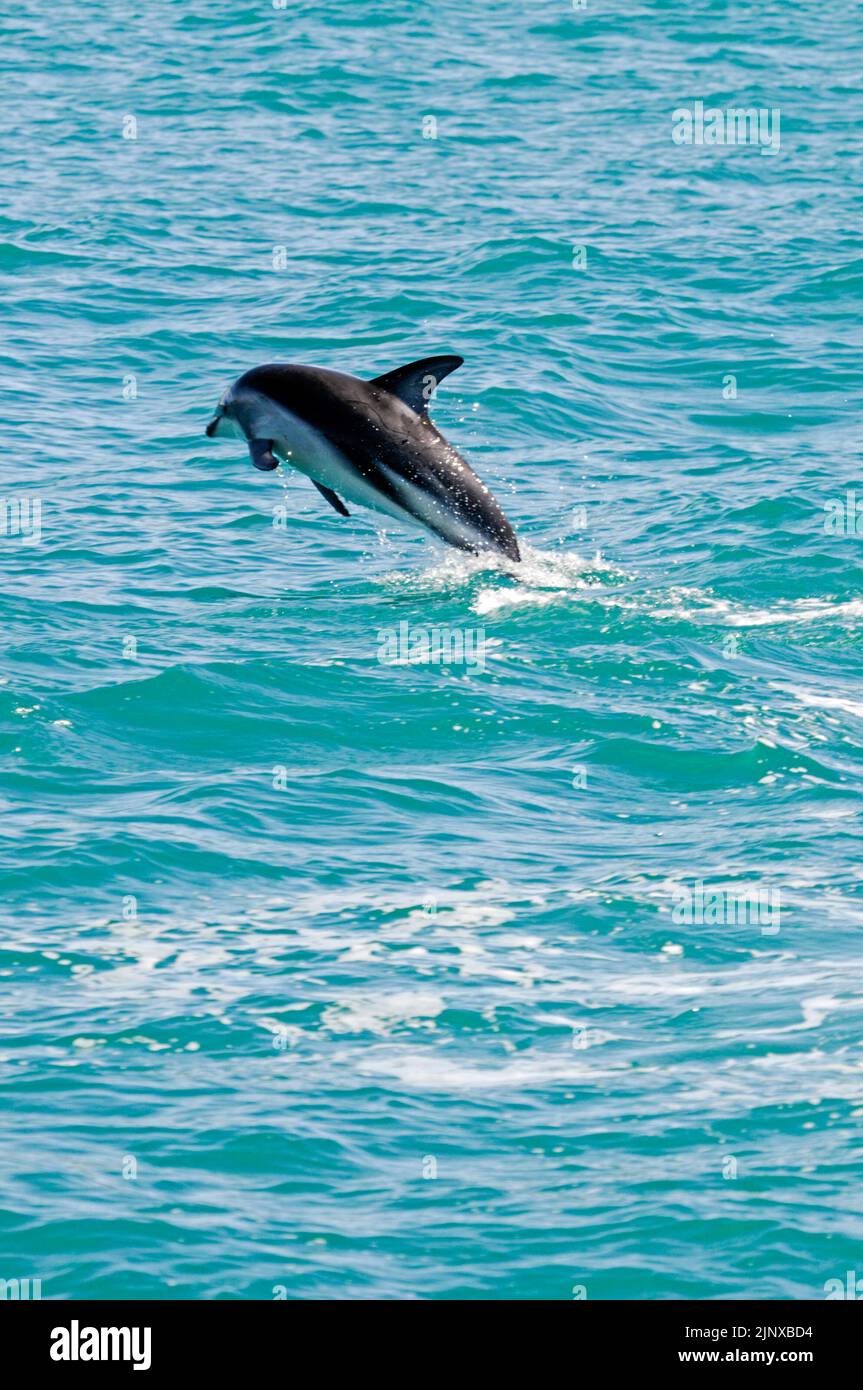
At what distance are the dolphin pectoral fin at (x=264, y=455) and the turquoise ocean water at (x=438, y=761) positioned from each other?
1930 millimetres

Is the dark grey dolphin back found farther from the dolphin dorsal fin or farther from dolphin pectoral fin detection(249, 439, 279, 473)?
dolphin pectoral fin detection(249, 439, 279, 473)

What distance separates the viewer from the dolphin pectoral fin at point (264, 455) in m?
18.8

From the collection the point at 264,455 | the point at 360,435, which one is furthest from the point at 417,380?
the point at 264,455

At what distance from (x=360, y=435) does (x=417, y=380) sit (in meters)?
0.71

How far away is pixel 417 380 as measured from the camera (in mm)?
18750

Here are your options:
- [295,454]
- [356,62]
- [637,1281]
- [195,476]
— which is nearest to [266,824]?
[295,454]

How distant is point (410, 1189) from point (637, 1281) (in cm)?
143

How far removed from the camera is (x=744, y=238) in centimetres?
3656

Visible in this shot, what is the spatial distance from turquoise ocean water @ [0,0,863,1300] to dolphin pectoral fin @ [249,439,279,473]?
76.0 inches
